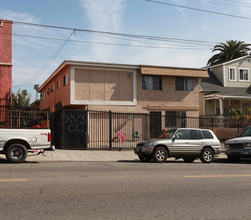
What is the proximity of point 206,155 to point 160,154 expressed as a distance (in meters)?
2.40

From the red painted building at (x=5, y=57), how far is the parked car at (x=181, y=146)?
9928 millimetres

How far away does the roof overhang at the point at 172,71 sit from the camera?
24516 millimetres

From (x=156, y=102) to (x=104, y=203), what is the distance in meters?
19.8

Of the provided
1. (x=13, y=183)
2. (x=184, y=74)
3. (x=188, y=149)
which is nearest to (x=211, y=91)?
(x=184, y=74)

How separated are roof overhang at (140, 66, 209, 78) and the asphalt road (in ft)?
50.7

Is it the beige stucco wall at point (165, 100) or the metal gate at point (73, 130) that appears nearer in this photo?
the metal gate at point (73, 130)

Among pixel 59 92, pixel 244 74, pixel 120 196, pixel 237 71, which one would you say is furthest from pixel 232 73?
pixel 120 196

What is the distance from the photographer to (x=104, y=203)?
243 inches

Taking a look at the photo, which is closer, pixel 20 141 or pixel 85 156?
pixel 20 141

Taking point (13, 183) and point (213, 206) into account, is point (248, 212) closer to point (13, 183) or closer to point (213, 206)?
point (213, 206)

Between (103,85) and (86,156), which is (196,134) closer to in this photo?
(86,156)

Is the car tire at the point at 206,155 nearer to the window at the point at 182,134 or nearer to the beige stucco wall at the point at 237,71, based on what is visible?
the window at the point at 182,134

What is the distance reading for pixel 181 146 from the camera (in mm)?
14602

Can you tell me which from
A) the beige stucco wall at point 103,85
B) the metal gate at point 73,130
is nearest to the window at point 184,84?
the beige stucco wall at point 103,85
